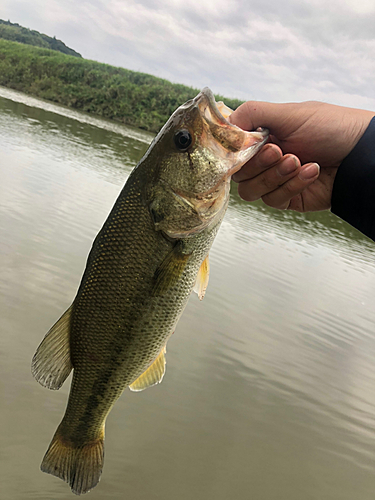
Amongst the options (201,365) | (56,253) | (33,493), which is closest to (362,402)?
(201,365)

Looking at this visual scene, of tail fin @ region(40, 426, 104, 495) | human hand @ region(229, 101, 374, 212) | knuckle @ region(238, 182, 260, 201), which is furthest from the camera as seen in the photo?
knuckle @ region(238, 182, 260, 201)

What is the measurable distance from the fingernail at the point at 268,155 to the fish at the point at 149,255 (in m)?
0.34

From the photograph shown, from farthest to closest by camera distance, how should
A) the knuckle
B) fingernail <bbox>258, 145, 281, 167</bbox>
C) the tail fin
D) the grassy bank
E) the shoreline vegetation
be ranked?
the grassy bank, the shoreline vegetation, the knuckle, fingernail <bbox>258, 145, 281, 167</bbox>, the tail fin

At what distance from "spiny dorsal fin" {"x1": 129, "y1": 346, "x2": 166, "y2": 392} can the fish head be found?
0.74 m

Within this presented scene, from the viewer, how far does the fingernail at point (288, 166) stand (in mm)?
2502

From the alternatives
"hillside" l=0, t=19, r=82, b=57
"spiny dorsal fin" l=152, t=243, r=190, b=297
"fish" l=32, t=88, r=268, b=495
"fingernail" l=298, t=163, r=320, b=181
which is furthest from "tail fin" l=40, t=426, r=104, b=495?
"hillside" l=0, t=19, r=82, b=57

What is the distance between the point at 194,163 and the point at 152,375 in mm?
1170

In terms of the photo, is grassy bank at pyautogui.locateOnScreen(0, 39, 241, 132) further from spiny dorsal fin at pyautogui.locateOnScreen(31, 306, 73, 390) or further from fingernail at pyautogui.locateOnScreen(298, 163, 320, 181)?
spiny dorsal fin at pyautogui.locateOnScreen(31, 306, 73, 390)

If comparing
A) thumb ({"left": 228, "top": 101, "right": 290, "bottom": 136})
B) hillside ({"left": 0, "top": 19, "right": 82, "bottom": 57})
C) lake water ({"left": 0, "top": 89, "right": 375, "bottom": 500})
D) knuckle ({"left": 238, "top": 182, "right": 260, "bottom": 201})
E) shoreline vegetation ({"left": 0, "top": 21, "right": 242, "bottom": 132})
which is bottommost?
lake water ({"left": 0, "top": 89, "right": 375, "bottom": 500})

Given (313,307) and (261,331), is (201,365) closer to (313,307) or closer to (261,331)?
(261,331)

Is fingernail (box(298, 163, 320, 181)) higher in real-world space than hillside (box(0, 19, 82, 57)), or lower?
lower

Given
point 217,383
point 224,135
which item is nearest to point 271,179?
point 224,135

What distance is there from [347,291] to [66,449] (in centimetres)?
968

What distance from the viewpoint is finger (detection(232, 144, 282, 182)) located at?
2.44 metres
